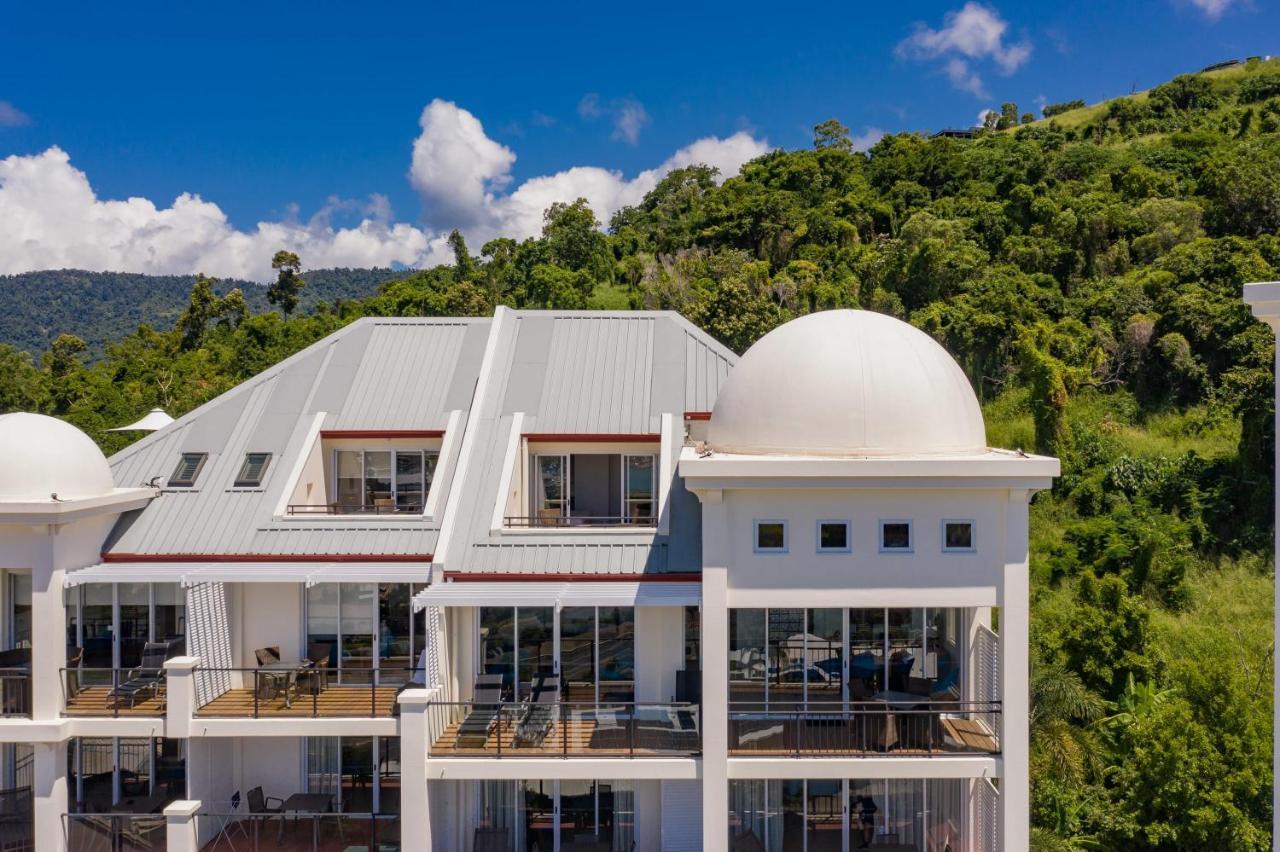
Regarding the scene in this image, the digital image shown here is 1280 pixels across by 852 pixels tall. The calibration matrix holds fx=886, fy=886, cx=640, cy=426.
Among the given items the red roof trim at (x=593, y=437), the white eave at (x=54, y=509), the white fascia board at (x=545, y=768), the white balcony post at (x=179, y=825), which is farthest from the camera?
the red roof trim at (x=593, y=437)

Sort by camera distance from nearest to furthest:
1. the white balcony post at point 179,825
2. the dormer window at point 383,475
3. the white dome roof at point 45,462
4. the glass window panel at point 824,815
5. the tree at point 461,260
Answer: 1. the white balcony post at point 179,825
2. the glass window panel at point 824,815
3. the white dome roof at point 45,462
4. the dormer window at point 383,475
5. the tree at point 461,260

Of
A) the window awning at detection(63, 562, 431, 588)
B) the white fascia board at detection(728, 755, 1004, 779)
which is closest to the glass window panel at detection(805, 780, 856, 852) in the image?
the white fascia board at detection(728, 755, 1004, 779)

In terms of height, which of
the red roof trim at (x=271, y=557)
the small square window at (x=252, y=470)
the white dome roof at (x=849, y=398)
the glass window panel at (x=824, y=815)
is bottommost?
the glass window panel at (x=824, y=815)

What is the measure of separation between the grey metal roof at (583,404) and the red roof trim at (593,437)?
100 millimetres

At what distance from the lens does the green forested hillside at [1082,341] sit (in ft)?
79.4

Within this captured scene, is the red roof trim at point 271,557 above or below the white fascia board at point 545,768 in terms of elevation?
above

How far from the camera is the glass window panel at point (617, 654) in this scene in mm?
18672

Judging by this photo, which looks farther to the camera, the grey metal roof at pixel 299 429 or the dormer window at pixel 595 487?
the dormer window at pixel 595 487

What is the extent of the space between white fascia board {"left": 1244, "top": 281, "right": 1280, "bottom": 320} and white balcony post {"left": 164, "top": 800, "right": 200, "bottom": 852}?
64.6 ft

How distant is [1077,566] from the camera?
35375mm

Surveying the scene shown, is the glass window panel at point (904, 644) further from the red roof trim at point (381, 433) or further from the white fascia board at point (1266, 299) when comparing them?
the red roof trim at point (381, 433)

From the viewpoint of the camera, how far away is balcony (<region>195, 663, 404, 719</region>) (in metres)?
18.1

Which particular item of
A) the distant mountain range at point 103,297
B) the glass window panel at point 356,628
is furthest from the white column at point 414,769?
the distant mountain range at point 103,297

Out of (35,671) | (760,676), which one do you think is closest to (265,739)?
(35,671)
